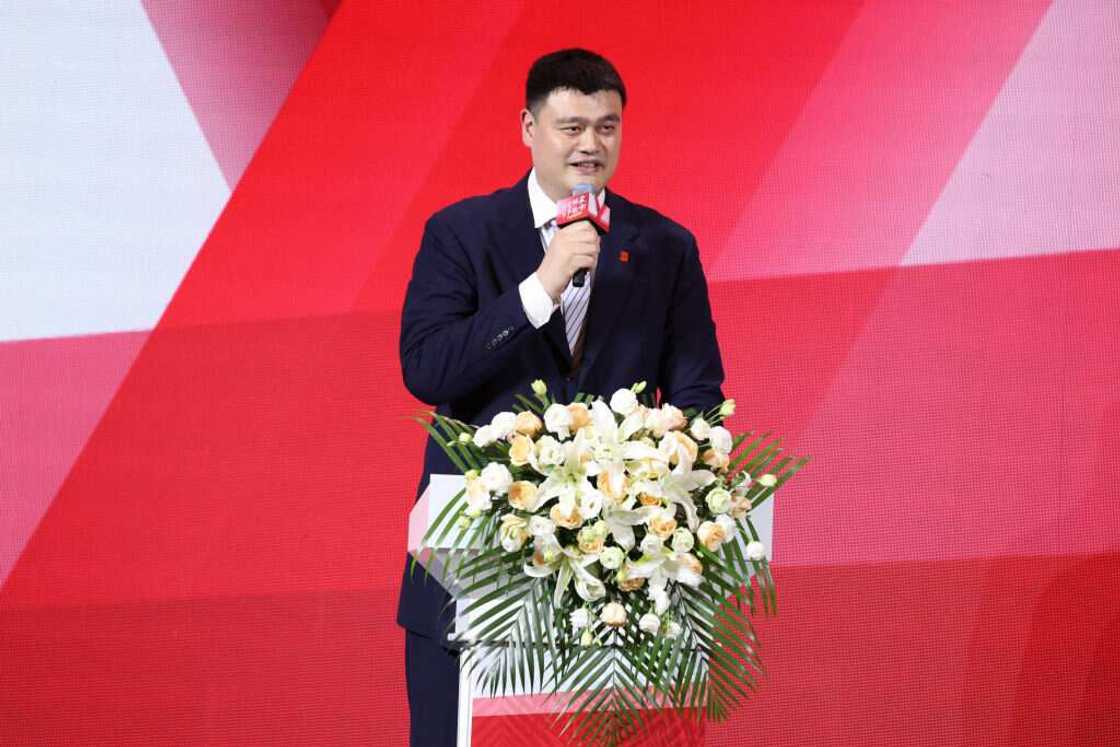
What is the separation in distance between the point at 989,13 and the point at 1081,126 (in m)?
0.36

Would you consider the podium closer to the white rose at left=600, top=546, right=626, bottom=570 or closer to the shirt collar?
the white rose at left=600, top=546, right=626, bottom=570

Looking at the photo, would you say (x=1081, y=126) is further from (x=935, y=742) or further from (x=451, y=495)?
(x=451, y=495)

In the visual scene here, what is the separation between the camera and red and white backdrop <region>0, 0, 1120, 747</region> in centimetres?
339

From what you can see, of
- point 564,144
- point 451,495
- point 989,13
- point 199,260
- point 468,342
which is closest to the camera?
point 451,495

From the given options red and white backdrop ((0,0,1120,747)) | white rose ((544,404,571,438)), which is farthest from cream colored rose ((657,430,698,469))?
red and white backdrop ((0,0,1120,747))

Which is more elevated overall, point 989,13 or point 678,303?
point 989,13

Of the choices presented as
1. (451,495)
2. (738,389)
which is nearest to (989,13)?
(738,389)

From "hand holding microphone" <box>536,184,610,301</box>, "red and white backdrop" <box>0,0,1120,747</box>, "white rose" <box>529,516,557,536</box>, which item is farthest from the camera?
"red and white backdrop" <box>0,0,1120,747</box>

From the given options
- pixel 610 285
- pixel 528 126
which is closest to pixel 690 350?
pixel 610 285

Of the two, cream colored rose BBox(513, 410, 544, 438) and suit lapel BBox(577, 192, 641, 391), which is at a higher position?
suit lapel BBox(577, 192, 641, 391)

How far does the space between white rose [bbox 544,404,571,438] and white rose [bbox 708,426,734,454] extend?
0.18m

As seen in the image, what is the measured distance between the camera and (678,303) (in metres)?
2.35

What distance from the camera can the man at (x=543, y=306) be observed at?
2.09 m

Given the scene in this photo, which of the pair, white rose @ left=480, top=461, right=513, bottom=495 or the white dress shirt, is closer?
white rose @ left=480, top=461, right=513, bottom=495
